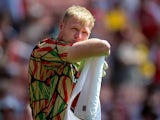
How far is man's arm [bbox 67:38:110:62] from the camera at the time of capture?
15.1 ft

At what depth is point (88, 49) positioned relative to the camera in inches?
182

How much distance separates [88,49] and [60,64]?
0.91ft

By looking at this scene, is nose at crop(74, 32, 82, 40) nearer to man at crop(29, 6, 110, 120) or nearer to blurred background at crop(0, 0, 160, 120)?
man at crop(29, 6, 110, 120)

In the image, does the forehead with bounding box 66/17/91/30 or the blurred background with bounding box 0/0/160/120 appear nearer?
the forehead with bounding box 66/17/91/30

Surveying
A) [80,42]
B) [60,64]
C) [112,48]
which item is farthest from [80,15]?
[112,48]

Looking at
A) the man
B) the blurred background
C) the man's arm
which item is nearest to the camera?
the man's arm

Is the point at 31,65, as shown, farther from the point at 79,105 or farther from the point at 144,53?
the point at 144,53

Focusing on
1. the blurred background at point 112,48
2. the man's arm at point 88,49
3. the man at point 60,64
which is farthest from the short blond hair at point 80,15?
the blurred background at point 112,48

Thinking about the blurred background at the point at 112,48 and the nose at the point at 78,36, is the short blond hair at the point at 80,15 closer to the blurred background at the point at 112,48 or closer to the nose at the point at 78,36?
the nose at the point at 78,36

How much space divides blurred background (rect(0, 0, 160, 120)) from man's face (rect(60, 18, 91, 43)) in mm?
5177

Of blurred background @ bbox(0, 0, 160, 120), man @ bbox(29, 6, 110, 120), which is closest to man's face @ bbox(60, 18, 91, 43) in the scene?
man @ bbox(29, 6, 110, 120)

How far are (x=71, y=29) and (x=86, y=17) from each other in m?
0.11

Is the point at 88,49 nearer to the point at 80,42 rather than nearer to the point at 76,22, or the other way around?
the point at 80,42

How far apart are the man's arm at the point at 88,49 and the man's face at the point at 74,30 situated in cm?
11
